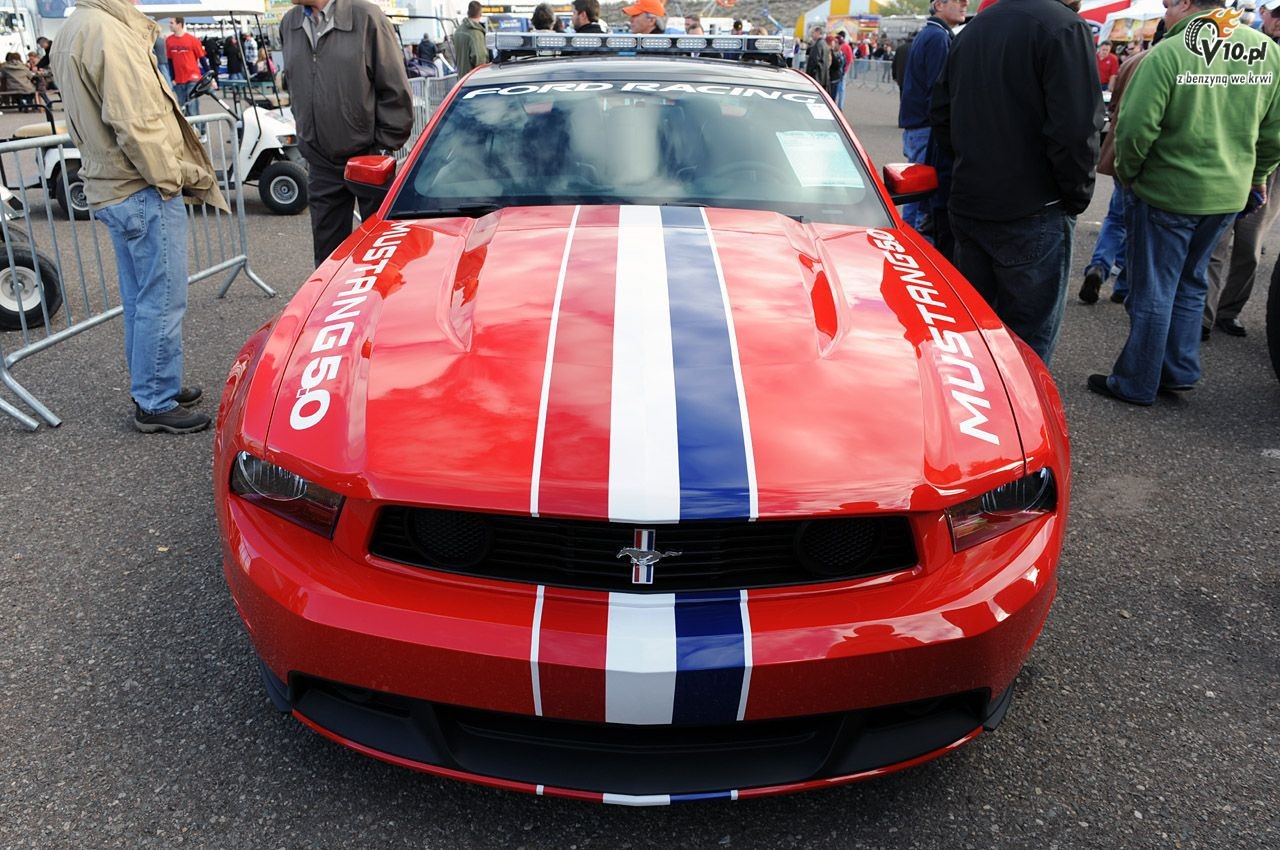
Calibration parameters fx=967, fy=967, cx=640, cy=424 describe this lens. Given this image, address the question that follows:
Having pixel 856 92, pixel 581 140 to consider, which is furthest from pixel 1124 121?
pixel 856 92

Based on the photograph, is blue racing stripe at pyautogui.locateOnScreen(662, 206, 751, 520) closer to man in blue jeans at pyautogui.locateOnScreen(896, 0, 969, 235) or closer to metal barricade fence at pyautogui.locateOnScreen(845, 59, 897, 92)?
man in blue jeans at pyautogui.locateOnScreen(896, 0, 969, 235)

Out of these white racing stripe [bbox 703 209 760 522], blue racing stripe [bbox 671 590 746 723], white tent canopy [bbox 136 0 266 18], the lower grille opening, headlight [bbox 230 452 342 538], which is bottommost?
the lower grille opening

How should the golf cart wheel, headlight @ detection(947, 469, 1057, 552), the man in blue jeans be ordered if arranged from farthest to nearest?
1. the golf cart wheel
2. the man in blue jeans
3. headlight @ detection(947, 469, 1057, 552)

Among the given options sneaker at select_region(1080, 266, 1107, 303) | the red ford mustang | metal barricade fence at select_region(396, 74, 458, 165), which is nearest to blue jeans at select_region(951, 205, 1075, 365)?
the red ford mustang

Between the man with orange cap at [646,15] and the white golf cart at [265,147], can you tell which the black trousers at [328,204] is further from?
the man with orange cap at [646,15]

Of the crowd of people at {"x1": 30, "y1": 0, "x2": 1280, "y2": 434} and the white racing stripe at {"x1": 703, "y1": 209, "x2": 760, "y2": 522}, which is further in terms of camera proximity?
the crowd of people at {"x1": 30, "y1": 0, "x2": 1280, "y2": 434}

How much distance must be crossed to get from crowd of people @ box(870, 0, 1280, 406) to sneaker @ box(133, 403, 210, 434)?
3337mm

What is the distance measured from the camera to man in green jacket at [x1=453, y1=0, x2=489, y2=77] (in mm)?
12094

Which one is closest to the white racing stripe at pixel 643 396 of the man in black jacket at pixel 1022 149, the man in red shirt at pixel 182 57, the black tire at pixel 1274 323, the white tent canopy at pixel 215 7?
the man in black jacket at pixel 1022 149

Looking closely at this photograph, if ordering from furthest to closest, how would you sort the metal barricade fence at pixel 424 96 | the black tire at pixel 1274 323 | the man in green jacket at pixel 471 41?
1. the man in green jacket at pixel 471 41
2. the metal barricade fence at pixel 424 96
3. the black tire at pixel 1274 323

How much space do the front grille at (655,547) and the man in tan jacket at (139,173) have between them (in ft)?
8.51

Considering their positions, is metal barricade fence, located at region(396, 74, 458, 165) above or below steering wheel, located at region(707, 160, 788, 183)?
below

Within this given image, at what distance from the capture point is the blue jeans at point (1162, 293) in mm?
4371

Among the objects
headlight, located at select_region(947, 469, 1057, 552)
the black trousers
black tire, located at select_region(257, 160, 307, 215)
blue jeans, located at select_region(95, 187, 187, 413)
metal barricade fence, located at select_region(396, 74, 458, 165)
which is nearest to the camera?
headlight, located at select_region(947, 469, 1057, 552)
